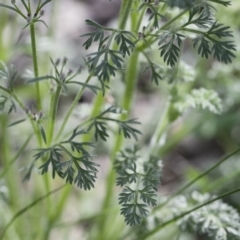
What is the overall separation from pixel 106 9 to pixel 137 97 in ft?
2.29

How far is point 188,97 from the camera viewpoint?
5.37 ft

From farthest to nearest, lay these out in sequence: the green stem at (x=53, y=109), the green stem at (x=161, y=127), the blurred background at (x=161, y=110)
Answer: the blurred background at (x=161, y=110)
the green stem at (x=161, y=127)
the green stem at (x=53, y=109)

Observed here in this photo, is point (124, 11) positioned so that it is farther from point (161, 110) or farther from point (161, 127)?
point (161, 110)

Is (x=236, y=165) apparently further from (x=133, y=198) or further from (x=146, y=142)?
(x=133, y=198)

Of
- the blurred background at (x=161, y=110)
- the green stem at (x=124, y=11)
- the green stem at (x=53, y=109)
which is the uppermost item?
the green stem at (x=124, y=11)

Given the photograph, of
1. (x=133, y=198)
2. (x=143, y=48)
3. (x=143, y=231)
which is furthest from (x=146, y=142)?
(x=133, y=198)

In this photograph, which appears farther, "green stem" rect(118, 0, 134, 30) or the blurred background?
the blurred background

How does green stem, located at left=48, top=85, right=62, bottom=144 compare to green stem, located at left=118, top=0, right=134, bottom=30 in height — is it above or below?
below

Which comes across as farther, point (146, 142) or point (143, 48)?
point (146, 142)

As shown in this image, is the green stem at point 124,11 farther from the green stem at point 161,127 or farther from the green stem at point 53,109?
the green stem at point 161,127

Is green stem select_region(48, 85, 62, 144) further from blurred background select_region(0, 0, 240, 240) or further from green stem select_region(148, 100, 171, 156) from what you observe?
green stem select_region(148, 100, 171, 156)

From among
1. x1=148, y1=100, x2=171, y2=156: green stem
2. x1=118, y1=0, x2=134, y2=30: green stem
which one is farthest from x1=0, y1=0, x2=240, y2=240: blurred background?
x1=118, y1=0, x2=134, y2=30: green stem

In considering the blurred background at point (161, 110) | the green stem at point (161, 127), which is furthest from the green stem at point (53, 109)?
the green stem at point (161, 127)

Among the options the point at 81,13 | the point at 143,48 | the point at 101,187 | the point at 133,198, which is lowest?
the point at 101,187
